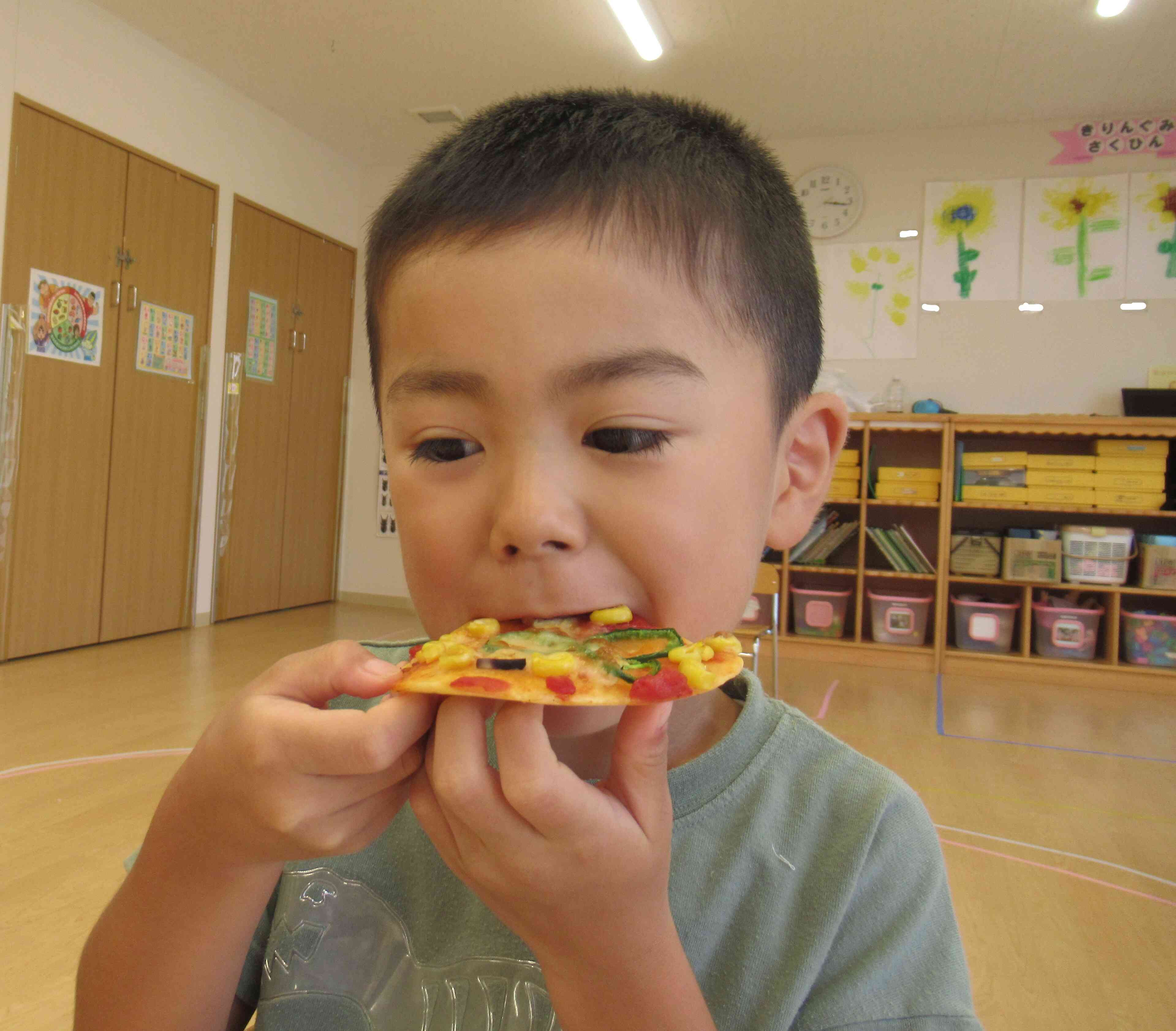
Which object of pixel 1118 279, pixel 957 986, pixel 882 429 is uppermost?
pixel 1118 279

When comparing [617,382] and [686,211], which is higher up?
[686,211]

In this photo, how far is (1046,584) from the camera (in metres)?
4.42

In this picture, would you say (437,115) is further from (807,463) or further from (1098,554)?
(807,463)

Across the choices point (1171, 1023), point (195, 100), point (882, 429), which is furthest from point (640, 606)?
point (195, 100)

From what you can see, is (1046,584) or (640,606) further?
(1046,584)

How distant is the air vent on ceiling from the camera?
5.24 metres

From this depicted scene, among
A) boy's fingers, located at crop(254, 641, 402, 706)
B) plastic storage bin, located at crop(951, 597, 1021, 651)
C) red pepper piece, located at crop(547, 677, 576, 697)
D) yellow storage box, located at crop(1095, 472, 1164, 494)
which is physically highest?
yellow storage box, located at crop(1095, 472, 1164, 494)

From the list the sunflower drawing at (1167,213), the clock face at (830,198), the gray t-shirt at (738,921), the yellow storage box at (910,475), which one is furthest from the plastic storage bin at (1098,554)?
the gray t-shirt at (738,921)

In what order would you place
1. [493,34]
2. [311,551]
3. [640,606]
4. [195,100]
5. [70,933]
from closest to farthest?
[640,606], [70,933], [493,34], [195,100], [311,551]

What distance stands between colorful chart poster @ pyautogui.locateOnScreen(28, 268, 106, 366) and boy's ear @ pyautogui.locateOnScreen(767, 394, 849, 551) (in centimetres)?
409

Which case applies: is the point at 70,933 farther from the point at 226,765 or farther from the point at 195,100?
the point at 195,100

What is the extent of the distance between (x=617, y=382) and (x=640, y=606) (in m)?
0.18

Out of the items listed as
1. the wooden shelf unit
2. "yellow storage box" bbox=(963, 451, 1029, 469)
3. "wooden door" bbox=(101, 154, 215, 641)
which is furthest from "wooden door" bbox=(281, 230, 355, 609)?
"yellow storage box" bbox=(963, 451, 1029, 469)

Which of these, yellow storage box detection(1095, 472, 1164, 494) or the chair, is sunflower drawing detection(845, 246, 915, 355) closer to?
yellow storage box detection(1095, 472, 1164, 494)
